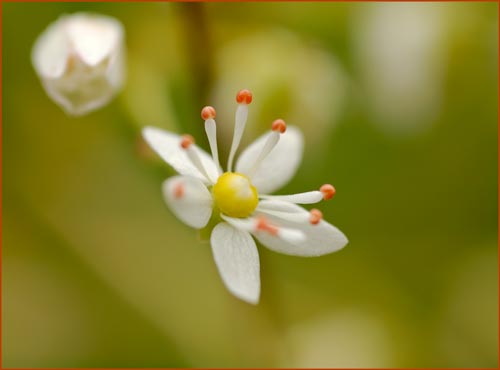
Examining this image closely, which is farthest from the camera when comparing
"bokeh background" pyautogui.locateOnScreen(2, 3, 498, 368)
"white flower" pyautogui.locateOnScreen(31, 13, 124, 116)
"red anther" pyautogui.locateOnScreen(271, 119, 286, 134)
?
"bokeh background" pyautogui.locateOnScreen(2, 3, 498, 368)

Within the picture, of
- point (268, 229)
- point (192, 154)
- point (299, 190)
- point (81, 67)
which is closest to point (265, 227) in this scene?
point (268, 229)

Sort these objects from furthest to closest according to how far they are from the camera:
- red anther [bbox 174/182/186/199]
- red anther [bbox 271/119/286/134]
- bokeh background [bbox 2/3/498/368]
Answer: bokeh background [bbox 2/3/498/368] → red anther [bbox 271/119/286/134] → red anther [bbox 174/182/186/199]

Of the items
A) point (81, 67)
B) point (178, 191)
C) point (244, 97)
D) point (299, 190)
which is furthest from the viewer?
point (299, 190)

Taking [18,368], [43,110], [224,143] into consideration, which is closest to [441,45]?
[224,143]

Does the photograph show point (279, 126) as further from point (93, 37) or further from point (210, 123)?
point (93, 37)

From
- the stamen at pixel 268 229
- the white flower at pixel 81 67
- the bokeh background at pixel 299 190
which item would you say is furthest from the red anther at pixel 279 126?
the bokeh background at pixel 299 190

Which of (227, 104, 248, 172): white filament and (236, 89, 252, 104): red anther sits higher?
(236, 89, 252, 104): red anther

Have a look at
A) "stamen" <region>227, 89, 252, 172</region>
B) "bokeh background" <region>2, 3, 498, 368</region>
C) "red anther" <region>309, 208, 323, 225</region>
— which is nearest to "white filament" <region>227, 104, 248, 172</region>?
"stamen" <region>227, 89, 252, 172</region>

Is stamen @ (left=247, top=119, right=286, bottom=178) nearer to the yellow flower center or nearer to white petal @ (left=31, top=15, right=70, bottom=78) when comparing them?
the yellow flower center
